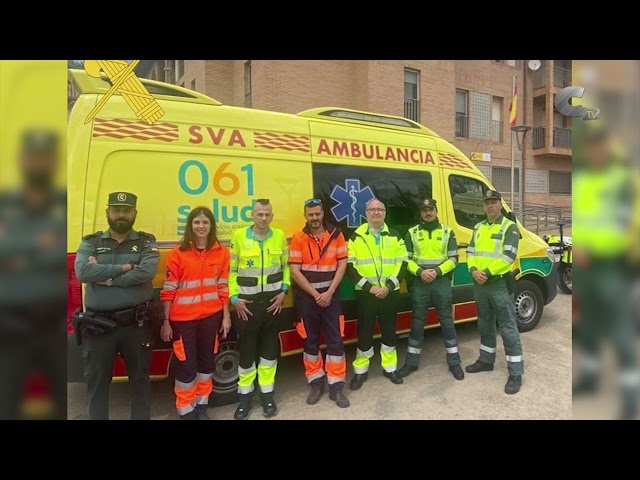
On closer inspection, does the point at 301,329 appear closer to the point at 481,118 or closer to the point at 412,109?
the point at 412,109

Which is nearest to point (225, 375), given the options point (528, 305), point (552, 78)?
point (528, 305)

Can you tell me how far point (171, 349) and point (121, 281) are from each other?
0.74m

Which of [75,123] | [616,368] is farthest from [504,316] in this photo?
[75,123]

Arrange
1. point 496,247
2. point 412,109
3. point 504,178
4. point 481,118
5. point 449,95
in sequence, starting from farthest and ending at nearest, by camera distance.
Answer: point 504,178
point 481,118
point 412,109
point 449,95
point 496,247

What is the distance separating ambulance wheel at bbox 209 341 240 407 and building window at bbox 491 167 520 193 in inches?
160

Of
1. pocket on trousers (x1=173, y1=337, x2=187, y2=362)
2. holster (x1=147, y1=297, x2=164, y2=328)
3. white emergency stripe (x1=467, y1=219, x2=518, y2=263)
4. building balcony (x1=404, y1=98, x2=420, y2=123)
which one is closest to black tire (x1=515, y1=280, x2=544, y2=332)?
white emergency stripe (x1=467, y1=219, x2=518, y2=263)

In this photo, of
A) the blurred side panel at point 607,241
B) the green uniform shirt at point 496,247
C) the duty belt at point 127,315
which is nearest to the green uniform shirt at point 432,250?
the green uniform shirt at point 496,247

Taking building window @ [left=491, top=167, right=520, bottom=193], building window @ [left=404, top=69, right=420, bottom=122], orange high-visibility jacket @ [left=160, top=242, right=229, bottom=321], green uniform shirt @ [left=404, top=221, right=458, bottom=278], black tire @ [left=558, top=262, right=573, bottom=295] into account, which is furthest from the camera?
black tire @ [left=558, top=262, right=573, bottom=295]

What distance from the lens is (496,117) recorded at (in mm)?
4457

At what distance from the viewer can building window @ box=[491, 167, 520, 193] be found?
4801 millimetres

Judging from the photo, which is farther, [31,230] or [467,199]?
[467,199]

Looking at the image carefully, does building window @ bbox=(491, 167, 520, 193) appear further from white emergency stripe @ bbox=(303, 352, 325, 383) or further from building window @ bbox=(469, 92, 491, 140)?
white emergency stripe @ bbox=(303, 352, 325, 383)

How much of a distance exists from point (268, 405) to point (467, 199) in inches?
124
